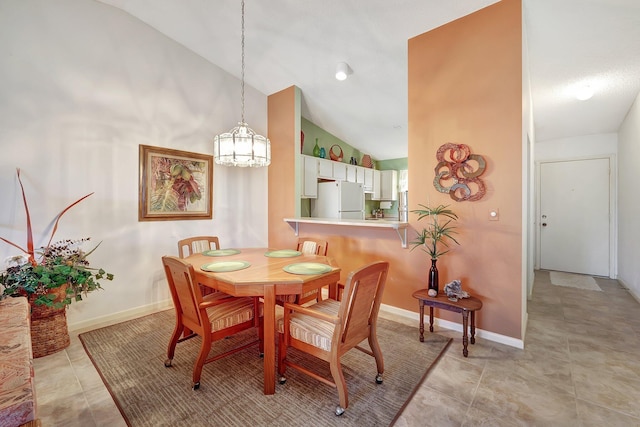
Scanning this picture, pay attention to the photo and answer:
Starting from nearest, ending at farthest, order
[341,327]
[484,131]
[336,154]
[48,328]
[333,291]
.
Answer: [341,327] → [48,328] → [333,291] → [484,131] → [336,154]

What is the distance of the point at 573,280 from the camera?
4430mm

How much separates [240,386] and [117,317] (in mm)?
1975

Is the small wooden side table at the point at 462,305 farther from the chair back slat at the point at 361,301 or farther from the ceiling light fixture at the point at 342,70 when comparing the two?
the ceiling light fixture at the point at 342,70

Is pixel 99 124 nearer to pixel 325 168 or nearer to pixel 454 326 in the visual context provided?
pixel 325 168


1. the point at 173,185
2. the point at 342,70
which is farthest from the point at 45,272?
the point at 342,70

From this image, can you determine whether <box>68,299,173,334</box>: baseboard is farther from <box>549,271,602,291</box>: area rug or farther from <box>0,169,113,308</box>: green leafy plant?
<box>549,271,602,291</box>: area rug

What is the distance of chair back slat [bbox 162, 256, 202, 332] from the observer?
1784 mm

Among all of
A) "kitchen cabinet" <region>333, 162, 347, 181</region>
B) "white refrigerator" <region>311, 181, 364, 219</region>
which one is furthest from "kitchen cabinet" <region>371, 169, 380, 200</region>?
"white refrigerator" <region>311, 181, 364, 219</region>

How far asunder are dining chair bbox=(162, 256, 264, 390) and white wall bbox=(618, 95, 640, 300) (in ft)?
15.2

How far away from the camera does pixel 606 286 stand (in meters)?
4.10

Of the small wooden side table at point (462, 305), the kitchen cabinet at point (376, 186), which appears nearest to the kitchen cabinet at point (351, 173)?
the kitchen cabinet at point (376, 186)

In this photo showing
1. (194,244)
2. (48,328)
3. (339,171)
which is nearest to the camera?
(48,328)

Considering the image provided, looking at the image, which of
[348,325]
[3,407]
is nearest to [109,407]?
[3,407]

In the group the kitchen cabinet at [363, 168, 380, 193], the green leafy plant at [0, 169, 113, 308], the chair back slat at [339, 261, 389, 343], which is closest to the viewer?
the chair back slat at [339, 261, 389, 343]
